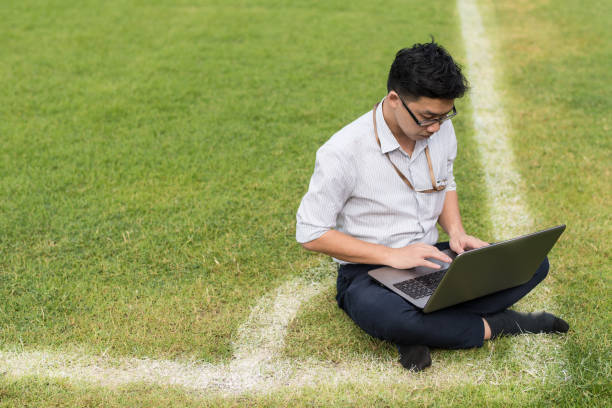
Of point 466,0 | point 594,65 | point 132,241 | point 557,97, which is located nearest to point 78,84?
point 132,241

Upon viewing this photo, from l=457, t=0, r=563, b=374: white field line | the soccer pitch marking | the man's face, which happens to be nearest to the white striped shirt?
the man's face

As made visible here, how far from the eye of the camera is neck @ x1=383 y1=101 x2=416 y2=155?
2871 millimetres

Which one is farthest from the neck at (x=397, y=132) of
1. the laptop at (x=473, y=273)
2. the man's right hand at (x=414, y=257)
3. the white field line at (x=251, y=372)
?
the white field line at (x=251, y=372)

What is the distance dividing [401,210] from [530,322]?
0.90m

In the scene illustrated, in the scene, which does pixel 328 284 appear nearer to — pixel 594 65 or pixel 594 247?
pixel 594 247

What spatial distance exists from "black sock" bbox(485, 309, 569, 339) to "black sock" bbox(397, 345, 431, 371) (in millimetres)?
448

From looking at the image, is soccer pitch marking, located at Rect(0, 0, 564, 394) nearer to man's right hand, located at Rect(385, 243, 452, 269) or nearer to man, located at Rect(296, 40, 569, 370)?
man, located at Rect(296, 40, 569, 370)

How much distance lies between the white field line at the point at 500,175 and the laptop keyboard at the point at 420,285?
55 centimetres

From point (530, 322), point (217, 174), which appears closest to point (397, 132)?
point (530, 322)

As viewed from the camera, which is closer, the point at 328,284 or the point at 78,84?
the point at 328,284

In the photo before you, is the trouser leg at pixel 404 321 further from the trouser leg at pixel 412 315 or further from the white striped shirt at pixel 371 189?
the white striped shirt at pixel 371 189

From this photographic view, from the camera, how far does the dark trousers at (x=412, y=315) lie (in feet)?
9.09

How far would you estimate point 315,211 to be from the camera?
283 centimetres

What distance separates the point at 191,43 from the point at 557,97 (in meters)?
4.49
